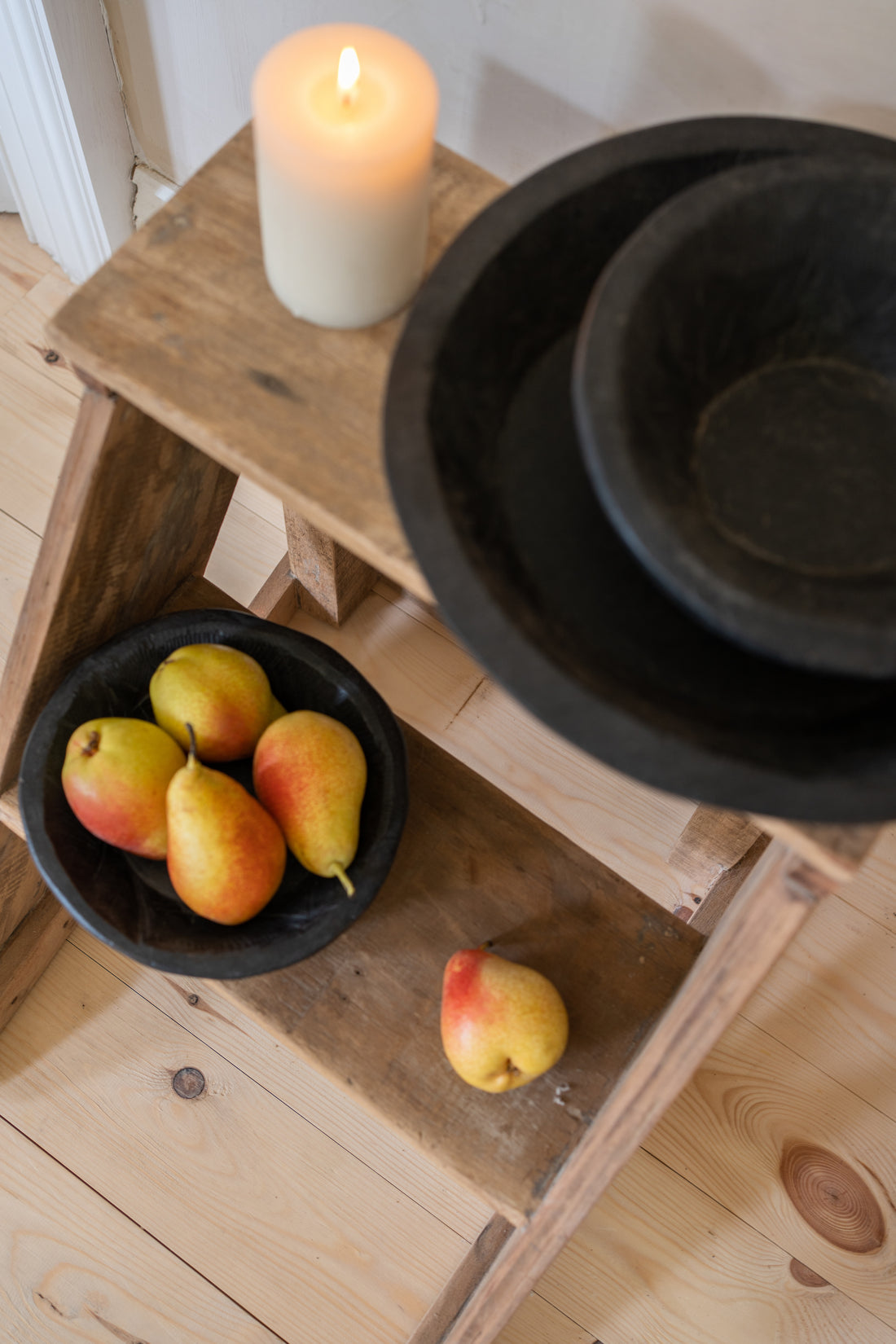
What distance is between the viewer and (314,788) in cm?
70

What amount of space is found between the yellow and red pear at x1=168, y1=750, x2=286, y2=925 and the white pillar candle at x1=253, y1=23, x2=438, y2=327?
0.30 metres

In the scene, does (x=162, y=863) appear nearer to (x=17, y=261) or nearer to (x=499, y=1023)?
(x=499, y=1023)

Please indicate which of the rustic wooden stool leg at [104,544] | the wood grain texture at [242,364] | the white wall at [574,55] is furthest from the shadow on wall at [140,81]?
the wood grain texture at [242,364]

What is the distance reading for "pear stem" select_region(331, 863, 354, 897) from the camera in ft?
2.27

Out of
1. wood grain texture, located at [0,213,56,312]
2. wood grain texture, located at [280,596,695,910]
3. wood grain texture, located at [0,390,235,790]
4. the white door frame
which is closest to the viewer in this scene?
wood grain texture, located at [0,390,235,790]

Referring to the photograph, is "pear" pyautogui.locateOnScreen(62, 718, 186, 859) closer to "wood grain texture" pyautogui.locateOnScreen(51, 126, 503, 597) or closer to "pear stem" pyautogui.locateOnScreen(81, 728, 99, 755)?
"pear stem" pyautogui.locateOnScreen(81, 728, 99, 755)

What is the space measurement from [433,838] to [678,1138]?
0.48 meters

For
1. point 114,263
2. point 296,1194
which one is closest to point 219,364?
point 114,263

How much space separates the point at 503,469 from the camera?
1.55 feet

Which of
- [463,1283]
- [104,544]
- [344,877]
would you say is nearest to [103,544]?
[104,544]

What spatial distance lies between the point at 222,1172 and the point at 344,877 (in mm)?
503

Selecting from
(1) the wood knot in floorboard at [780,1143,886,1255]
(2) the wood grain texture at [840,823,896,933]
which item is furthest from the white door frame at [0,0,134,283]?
(1) the wood knot in floorboard at [780,1143,886,1255]

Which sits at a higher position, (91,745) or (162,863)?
(91,745)

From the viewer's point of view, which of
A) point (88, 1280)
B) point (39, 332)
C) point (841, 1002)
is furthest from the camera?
point (39, 332)
